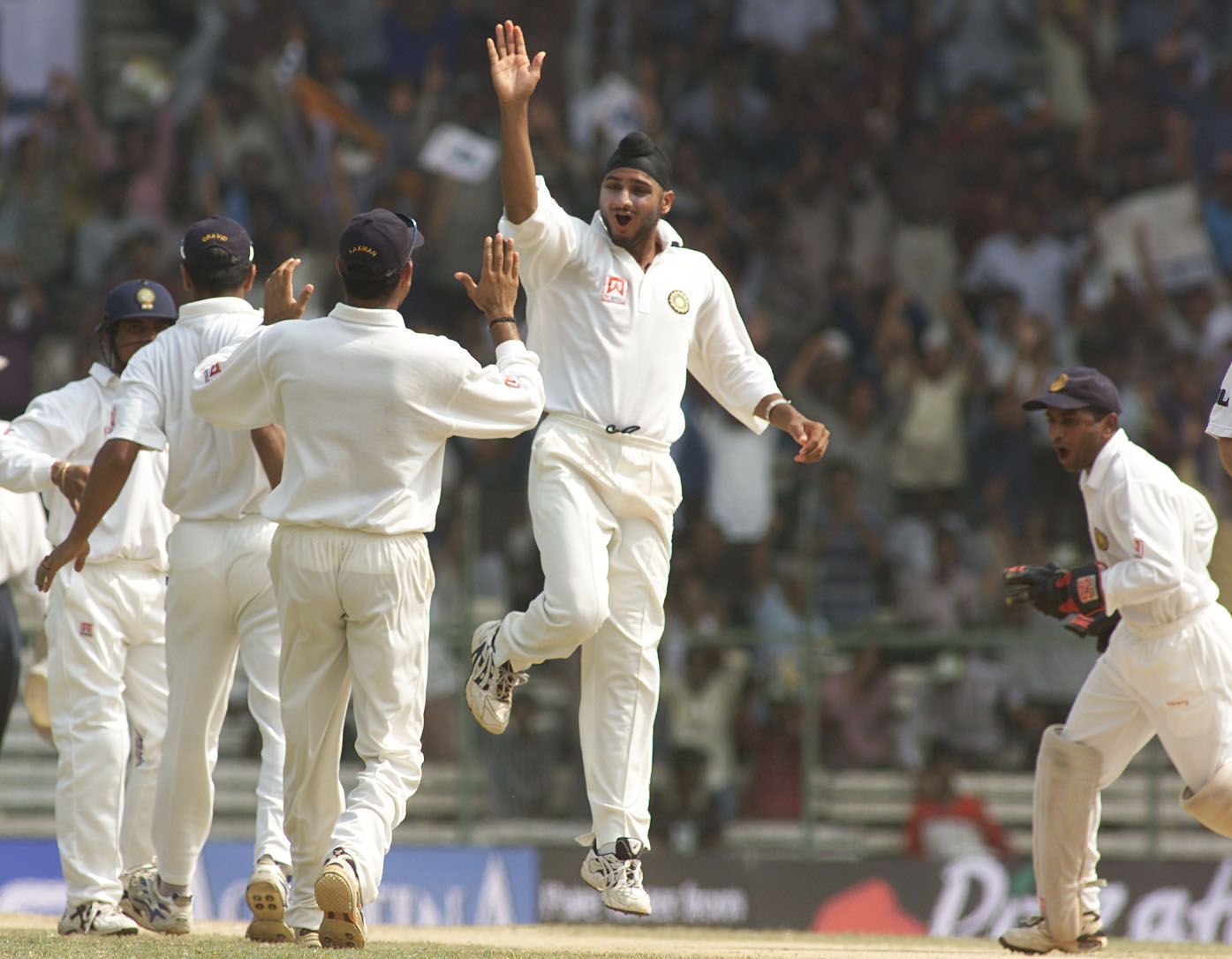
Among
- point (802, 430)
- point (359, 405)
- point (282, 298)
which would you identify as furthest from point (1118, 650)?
point (282, 298)

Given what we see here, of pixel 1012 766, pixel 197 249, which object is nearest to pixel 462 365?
pixel 197 249

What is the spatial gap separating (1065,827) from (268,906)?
332cm

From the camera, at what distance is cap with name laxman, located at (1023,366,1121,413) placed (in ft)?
26.4

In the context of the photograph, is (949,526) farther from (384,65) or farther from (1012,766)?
(384,65)

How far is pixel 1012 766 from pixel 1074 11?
23.6 ft

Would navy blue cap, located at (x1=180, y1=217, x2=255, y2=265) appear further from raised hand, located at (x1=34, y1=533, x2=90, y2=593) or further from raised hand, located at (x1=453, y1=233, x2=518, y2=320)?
raised hand, located at (x1=34, y1=533, x2=90, y2=593)

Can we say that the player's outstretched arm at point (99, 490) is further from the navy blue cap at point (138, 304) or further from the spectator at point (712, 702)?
the spectator at point (712, 702)

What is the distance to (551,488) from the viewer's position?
24.6 feet

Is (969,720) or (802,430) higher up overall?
(802,430)

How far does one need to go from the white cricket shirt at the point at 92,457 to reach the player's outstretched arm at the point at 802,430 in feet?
8.55

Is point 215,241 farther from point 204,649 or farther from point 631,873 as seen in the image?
point 631,873

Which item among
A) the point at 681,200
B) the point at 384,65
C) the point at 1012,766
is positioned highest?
the point at 384,65

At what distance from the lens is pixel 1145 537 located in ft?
25.5

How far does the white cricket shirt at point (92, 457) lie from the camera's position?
8031mm
